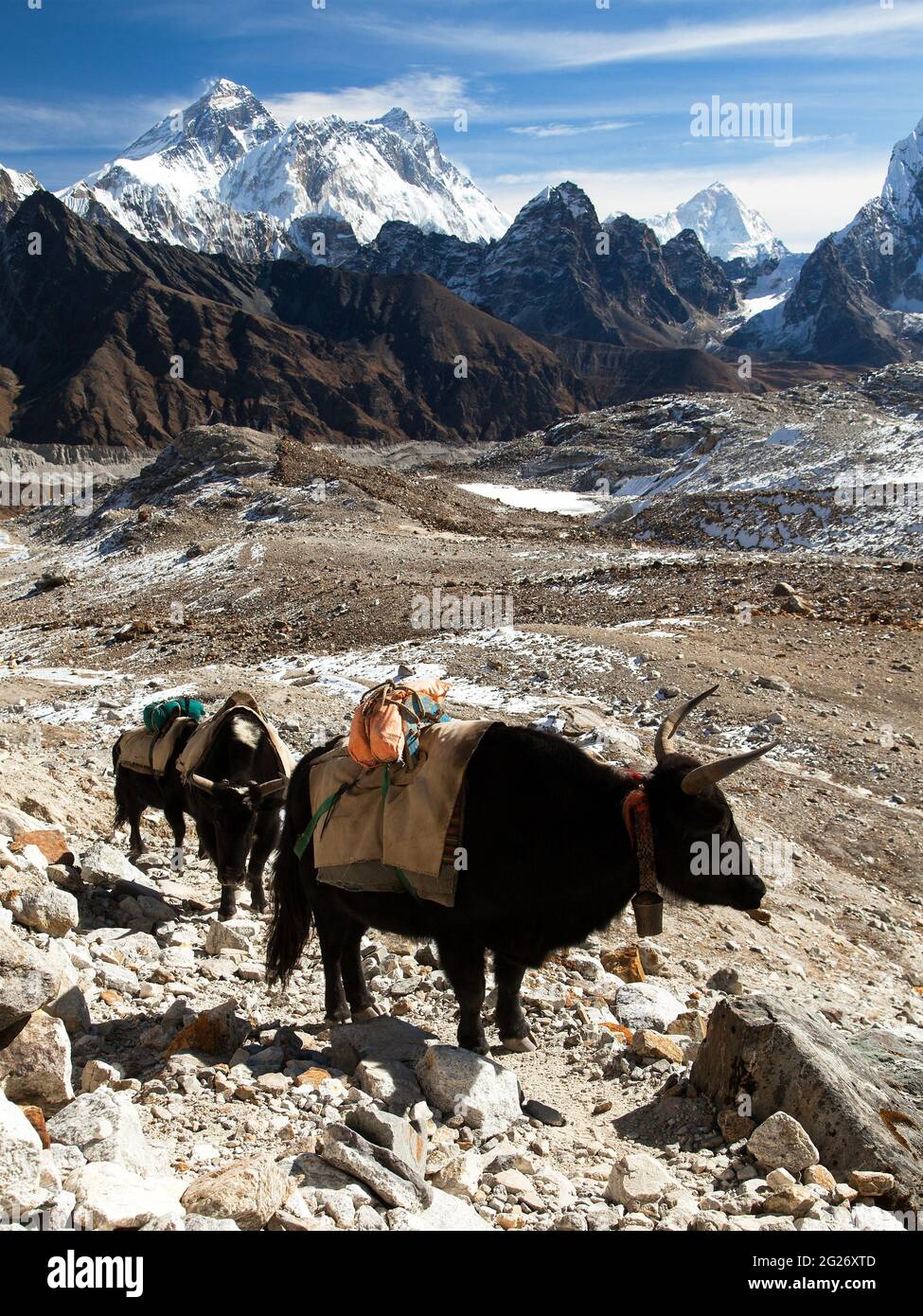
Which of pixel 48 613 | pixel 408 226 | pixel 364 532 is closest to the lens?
pixel 48 613

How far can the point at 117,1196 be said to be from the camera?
2797 mm

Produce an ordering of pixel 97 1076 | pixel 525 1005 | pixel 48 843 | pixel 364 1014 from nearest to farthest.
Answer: pixel 97 1076 < pixel 364 1014 < pixel 525 1005 < pixel 48 843

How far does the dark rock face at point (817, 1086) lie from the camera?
3.52m

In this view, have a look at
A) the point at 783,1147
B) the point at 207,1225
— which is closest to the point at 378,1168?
the point at 207,1225

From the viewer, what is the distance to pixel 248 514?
1357 inches

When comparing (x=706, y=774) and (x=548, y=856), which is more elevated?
(x=706, y=774)

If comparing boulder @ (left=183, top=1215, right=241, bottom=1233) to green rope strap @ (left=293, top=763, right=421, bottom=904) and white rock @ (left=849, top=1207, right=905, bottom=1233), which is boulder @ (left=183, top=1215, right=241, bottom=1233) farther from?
white rock @ (left=849, top=1207, right=905, bottom=1233)

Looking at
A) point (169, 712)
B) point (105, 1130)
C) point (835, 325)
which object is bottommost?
point (105, 1130)

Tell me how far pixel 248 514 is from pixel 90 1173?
33.0m

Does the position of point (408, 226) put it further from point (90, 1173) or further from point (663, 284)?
point (90, 1173)

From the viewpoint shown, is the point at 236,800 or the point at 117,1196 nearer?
the point at 117,1196

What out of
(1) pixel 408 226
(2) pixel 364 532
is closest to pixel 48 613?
(2) pixel 364 532

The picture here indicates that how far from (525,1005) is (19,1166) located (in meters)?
2.89

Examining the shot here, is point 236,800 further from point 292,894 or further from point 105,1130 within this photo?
point 105,1130
